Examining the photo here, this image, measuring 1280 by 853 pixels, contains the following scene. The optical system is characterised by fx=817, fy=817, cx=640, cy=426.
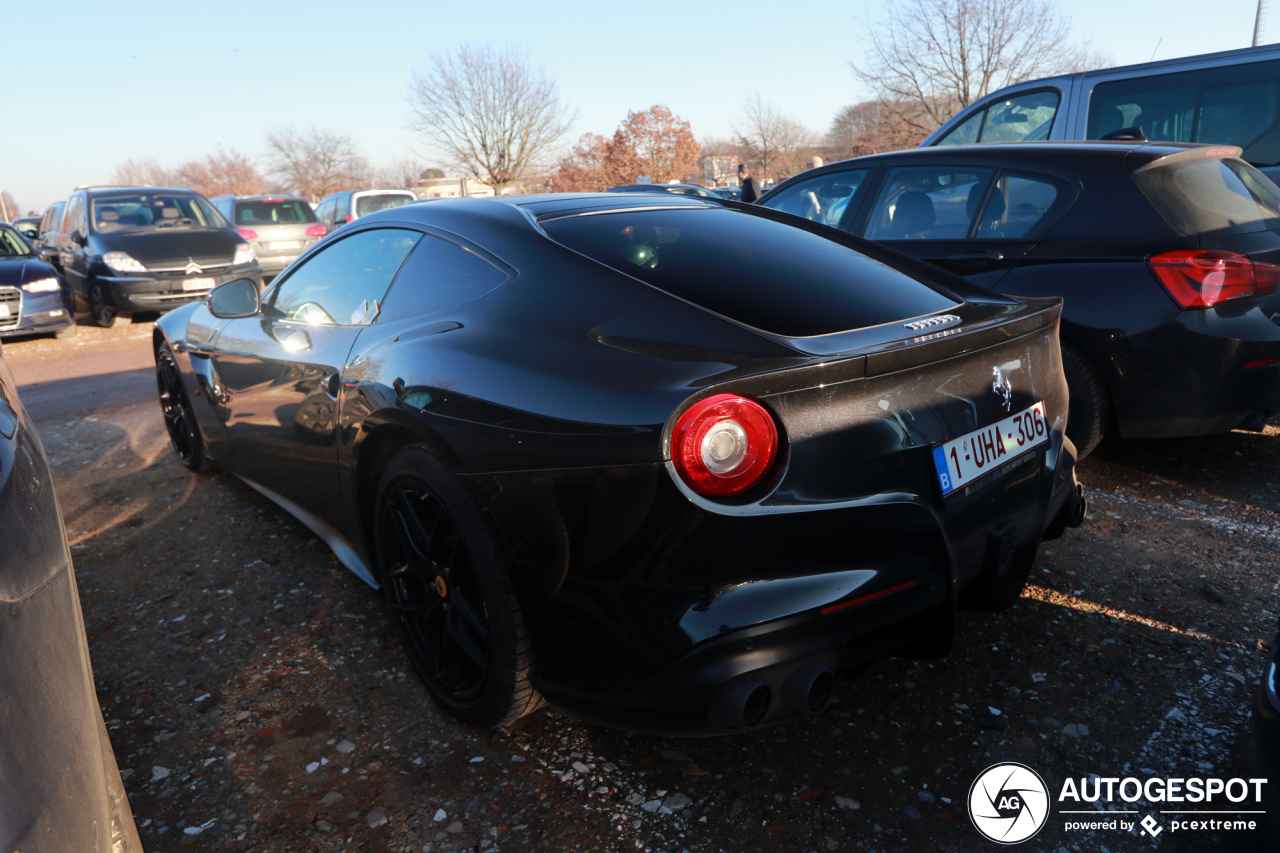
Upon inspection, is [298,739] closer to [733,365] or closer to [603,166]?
[733,365]

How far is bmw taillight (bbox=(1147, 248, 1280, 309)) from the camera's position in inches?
127

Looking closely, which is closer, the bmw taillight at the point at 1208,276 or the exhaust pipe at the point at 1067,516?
the exhaust pipe at the point at 1067,516

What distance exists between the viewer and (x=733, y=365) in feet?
5.39

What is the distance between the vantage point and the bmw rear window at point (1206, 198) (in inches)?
130

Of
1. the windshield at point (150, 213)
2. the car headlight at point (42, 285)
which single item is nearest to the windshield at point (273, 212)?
the windshield at point (150, 213)

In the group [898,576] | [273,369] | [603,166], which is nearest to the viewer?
[898,576]

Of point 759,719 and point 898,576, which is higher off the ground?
point 898,576

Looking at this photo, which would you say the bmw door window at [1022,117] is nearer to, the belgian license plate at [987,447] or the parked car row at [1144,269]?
the parked car row at [1144,269]

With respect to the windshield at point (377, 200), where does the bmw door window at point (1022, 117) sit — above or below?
above

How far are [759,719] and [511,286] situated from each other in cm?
121

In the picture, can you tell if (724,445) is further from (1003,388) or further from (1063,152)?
(1063,152)

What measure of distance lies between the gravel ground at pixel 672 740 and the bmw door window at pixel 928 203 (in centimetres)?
161

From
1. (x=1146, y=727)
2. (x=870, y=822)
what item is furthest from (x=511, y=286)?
(x=1146, y=727)

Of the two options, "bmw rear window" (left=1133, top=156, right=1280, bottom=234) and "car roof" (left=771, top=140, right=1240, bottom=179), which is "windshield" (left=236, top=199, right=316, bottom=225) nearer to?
"car roof" (left=771, top=140, right=1240, bottom=179)
